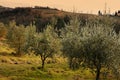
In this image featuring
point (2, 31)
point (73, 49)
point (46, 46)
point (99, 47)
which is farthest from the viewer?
point (2, 31)

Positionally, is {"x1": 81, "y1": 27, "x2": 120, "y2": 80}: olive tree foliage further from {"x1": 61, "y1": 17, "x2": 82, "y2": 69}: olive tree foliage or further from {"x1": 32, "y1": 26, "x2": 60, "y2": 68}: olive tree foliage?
{"x1": 32, "y1": 26, "x2": 60, "y2": 68}: olive tree foliage

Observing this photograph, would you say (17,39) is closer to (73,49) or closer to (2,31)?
(2,31)

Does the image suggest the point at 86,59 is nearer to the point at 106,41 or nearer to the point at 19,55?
the point at 106,41

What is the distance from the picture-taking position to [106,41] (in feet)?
180

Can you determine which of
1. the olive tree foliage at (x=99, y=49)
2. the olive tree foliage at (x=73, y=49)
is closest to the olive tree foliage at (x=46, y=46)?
the olive tree foliage at (x=73, y=49)

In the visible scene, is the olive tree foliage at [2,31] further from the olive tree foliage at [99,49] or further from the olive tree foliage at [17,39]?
the olive tree foliage at [99,49]

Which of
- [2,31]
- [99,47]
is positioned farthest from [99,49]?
[2,31]

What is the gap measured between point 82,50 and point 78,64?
5075mm

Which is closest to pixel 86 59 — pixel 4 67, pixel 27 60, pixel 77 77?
pixel 77 77

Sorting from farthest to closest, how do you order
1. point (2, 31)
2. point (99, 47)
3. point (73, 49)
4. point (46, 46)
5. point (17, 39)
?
point (2, 31), point (17, 39), point (46, 46), point (73, 49), point (99, 47)

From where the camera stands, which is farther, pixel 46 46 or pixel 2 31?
pixel 2 31

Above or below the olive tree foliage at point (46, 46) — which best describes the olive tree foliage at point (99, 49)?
above

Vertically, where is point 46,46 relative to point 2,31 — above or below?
above

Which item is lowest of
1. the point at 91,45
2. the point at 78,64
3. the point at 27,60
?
the point at 27,60
